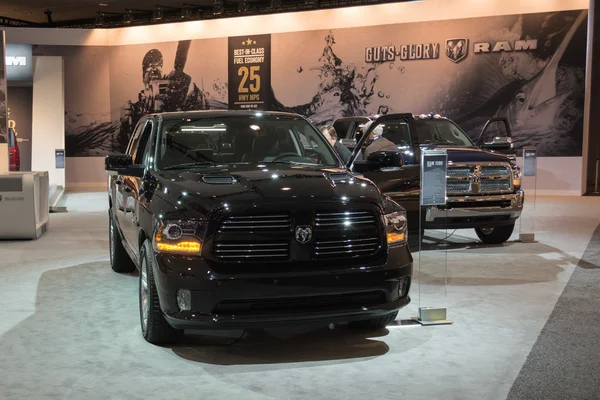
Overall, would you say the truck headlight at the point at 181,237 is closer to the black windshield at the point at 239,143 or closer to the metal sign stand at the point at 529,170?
the black windshield at the point at 239,143

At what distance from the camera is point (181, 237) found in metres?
4.27

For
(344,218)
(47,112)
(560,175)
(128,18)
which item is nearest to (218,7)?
(128,18)

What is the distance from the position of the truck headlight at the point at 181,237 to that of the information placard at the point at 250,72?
16.1 meters

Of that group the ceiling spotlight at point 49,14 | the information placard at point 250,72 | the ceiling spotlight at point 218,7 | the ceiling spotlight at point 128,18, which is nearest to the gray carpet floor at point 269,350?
the information placard at point 250,72

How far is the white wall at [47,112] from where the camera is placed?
1844cm

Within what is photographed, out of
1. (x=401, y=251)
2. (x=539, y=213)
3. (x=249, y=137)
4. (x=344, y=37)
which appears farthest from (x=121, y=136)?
(x=401, y=251)

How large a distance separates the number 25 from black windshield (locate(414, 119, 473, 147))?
34.6 ft

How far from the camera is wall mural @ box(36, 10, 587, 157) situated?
56.5 ft

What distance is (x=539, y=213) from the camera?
1359 cm

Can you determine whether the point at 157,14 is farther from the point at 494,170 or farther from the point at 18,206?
the point at 494,170

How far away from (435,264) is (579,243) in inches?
109

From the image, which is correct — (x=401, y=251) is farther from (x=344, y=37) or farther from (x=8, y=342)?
(x=344, y=37)

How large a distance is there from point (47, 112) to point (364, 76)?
27.9ft

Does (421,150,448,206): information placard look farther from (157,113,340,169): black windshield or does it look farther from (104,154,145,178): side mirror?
(104,154,145,178): side mirror
